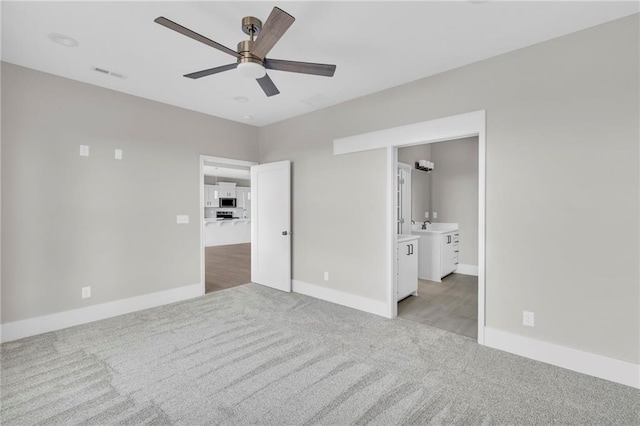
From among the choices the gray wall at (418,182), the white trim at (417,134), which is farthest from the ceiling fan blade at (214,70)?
the gray wall at (418,182)

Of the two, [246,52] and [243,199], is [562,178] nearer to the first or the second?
[246,52]

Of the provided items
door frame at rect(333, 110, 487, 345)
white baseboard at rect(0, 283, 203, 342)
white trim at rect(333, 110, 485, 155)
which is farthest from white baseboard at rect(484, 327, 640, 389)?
white baseboard at rect(0, 283, 203, 342)

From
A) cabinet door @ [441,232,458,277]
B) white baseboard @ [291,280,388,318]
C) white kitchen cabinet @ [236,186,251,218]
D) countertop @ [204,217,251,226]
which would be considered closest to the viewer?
white baseboard @ [291,280,388,318]

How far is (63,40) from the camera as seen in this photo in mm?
2566

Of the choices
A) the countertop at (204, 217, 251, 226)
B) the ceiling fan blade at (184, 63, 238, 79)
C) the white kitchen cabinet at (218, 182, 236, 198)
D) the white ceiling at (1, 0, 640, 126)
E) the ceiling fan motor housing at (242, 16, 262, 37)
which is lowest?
the countertop at (204, 217, 251, 226)

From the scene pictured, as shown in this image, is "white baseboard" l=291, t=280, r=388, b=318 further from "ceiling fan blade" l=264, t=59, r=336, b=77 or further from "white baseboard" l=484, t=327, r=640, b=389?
"ceiling fan blade" l=264, t=59, r=336, b=77

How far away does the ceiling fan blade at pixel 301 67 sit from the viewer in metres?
2.15

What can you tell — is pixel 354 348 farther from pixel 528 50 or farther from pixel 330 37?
pixel 528 50

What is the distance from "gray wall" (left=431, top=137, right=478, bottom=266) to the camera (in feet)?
19.2

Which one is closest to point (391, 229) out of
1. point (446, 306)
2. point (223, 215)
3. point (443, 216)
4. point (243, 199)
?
point (446, 306)

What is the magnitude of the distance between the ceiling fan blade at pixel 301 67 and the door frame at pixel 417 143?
4.94 ft

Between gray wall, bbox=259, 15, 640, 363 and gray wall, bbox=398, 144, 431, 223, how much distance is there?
8.22ft

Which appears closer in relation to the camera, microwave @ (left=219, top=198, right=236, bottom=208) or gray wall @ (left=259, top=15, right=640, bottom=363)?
gray wall @ (left=259, top=15, right=640, bottom=363)

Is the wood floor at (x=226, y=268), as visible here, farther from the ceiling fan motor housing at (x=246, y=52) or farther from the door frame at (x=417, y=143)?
the ceiling fan motor housing at (x=246, y=52)
